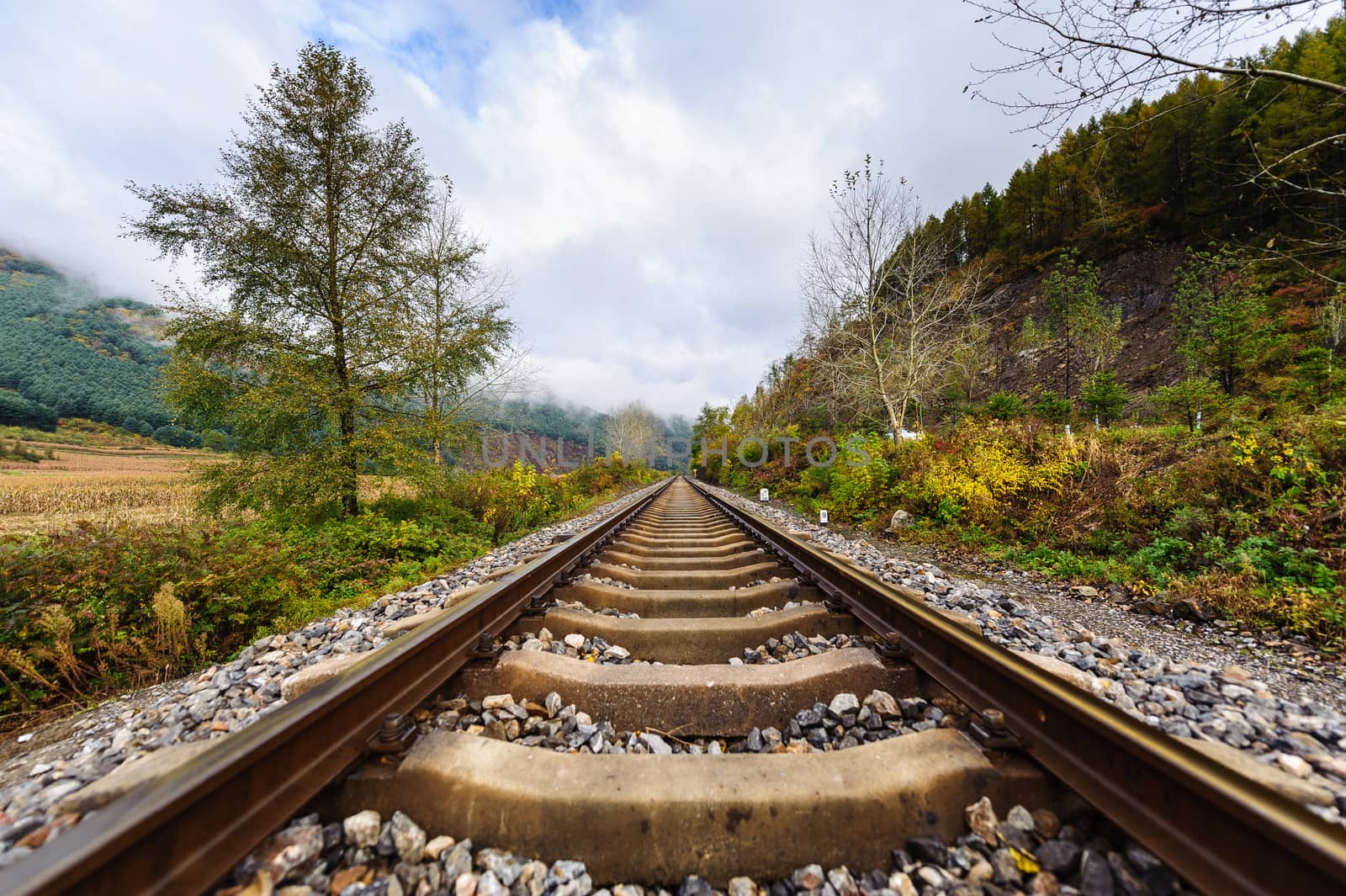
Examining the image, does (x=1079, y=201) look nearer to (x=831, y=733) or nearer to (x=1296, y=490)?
(x=1296, y=490)

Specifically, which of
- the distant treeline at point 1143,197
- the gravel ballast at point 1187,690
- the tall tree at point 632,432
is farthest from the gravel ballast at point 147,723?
the tall tree at point 632,432

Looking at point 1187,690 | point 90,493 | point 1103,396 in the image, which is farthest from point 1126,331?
point 90,493

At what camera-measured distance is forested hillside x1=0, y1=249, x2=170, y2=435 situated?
4828 cm

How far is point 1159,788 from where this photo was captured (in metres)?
1.03

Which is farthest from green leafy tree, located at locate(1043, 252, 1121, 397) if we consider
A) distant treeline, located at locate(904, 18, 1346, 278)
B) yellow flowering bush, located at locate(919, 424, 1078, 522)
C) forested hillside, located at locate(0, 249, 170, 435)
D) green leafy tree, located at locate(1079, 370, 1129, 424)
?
forested hillside, located at locate(0, 249, 170, 435)

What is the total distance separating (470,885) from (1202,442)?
7710 mm

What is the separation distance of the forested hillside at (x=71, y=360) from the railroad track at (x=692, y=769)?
1891 inches

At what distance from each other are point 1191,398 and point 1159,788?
13630mm

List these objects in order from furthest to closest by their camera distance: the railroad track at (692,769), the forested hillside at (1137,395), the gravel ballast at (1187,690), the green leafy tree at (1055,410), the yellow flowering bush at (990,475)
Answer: the green leafy tree at (1055,410), the yellow flowering bush at (990,475), the forested hillside at (1137,395), the gravel ballast at (1187,690), the railroad track at (692,769)

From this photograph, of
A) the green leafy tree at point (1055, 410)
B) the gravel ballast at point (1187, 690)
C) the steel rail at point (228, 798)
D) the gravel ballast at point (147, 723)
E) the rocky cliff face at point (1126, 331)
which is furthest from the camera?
the rocky cliff face at point (1126, 331)

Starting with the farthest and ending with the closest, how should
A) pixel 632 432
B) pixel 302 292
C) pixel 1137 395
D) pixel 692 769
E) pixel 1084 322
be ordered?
pixel 632 432 < pixel 1084 322 < pixel 1137 395 < pixel 302 292 < pixel 692 769

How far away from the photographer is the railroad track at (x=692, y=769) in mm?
895

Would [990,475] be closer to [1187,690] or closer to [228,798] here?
[1187,690]

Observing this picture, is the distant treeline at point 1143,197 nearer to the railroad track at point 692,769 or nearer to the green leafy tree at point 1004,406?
the green leafy tree at point 1004,406
